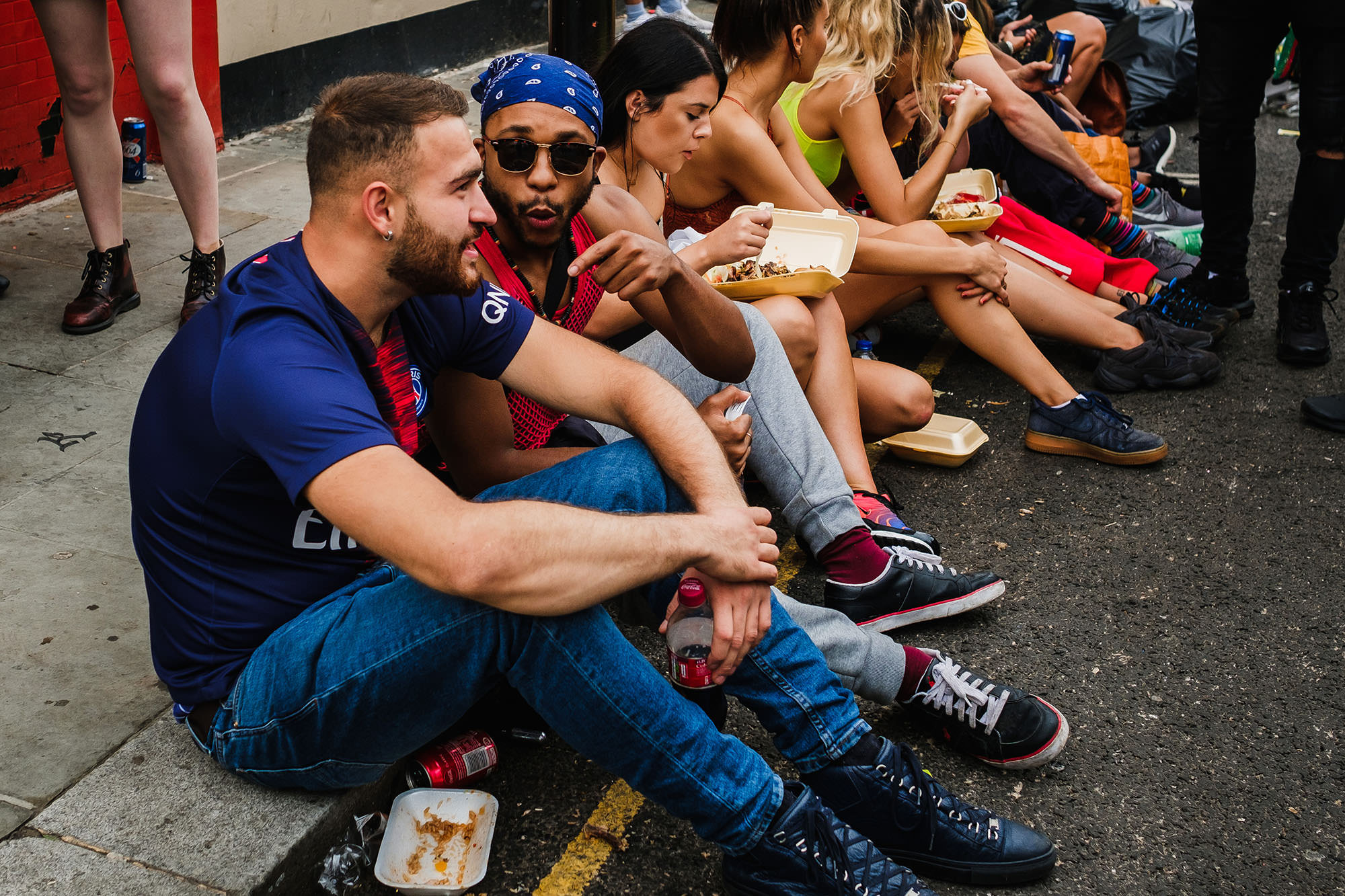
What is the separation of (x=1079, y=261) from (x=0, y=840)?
14.5ft

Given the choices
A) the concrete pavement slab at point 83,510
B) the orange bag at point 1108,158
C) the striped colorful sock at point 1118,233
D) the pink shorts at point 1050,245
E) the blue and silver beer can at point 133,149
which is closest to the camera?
the concrete pavement slab at point 83,510

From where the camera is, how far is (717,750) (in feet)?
6.90

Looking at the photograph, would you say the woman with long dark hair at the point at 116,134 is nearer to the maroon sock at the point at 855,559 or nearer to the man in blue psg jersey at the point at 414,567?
the man in blue psg jersey at the point at 414,567

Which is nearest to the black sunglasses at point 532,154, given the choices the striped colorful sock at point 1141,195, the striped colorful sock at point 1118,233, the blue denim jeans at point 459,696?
the blue denim jeans at point 459,696

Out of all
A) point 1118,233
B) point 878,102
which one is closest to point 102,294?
point 878,102

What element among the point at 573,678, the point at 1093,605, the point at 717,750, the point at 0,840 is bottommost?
the point at 1093,605

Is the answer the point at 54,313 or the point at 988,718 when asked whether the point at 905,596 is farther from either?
the point at 54,313

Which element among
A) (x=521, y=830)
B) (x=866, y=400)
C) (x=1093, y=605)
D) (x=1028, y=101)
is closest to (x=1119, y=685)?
(x=1093, y=605)

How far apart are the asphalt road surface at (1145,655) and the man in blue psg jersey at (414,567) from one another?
31 centimetres

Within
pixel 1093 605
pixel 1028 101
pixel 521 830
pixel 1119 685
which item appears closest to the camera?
pixel 521 830

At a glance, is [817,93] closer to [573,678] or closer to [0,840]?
[573,678]

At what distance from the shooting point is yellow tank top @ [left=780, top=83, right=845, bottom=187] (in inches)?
181

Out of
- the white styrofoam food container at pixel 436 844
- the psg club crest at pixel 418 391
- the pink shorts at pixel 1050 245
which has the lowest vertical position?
the pink shorts at pixel 1050 245

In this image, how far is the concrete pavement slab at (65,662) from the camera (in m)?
2.35
